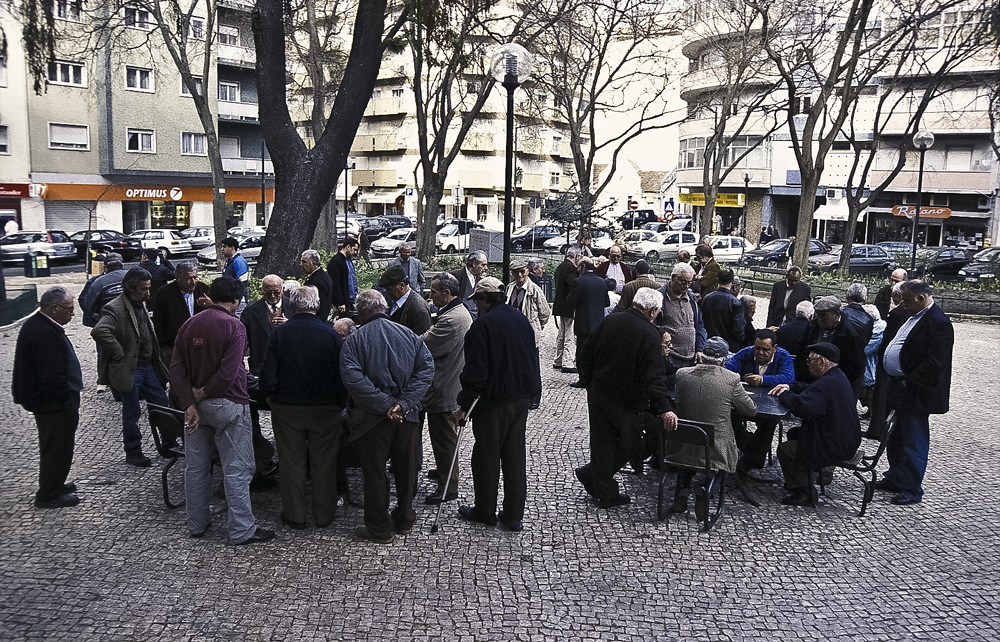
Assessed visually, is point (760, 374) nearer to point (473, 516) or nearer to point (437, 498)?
point (473, 516)

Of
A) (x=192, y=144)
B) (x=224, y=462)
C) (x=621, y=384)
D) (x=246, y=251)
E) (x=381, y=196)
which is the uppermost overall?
(x=192, y=144)

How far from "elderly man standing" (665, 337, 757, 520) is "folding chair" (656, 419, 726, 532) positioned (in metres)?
0.04

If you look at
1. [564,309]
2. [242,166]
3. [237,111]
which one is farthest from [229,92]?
[564,309]

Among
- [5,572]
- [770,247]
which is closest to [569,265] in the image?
[5,572]

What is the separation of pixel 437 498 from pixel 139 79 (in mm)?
44503

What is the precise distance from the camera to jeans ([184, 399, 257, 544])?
5945 mm

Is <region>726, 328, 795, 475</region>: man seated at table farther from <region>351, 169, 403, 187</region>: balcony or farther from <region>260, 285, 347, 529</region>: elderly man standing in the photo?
<region>351, 169, 403, 187</region>: balcony

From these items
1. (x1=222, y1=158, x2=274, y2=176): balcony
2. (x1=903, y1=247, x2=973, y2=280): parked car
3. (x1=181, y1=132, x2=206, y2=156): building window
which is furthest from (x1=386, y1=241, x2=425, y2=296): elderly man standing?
(x1=222, y1=158, x2=274, y2=176): balcony

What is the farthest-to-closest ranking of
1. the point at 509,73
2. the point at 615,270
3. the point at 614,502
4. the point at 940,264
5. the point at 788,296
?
the point at 940,264, the point at 615,270, the point at 788,296, the point at 509,73, the point at 614,502

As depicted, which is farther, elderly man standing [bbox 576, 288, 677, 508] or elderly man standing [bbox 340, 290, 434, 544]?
elderly man standing [bbox 576, 288, 677, 508]

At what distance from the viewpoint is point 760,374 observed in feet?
24.8

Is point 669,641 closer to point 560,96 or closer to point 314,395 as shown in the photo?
point 314,395

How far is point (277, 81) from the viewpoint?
1305 cm

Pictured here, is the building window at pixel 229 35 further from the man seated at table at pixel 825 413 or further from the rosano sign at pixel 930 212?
the man seated at table at pixel 825 413
